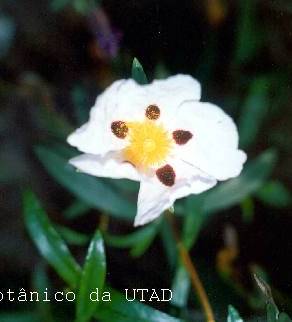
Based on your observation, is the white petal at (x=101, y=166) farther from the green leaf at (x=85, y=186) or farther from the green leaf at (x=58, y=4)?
the green leaf at (x=58, y=4)

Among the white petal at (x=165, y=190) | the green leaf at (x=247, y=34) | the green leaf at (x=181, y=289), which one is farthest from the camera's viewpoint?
the green leaf at (x=247, y=34)

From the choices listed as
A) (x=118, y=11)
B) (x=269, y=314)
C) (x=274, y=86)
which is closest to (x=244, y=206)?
(x=274, y=86)

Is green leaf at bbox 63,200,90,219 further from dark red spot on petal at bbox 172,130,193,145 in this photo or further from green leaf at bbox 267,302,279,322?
green leaf at bbox 267,302,279,322

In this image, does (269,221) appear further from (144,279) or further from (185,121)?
(185,121)

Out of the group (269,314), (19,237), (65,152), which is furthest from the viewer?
(19,237)

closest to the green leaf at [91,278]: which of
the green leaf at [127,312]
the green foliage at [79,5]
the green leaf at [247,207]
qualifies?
the green leaf at [127,312]

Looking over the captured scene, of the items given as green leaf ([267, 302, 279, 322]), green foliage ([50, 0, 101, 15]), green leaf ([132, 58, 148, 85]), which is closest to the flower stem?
green leaf ([267, 302, 279, 322])
